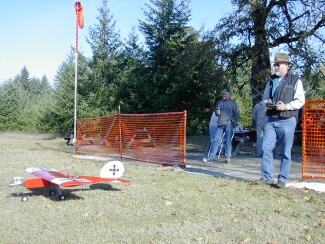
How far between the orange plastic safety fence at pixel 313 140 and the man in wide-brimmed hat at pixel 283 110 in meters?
1.32

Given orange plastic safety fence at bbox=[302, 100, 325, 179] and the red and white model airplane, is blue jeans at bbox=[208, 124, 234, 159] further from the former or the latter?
the red and white model airplane

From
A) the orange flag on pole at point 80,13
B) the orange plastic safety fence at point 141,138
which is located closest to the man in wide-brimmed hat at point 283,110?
the orange plastic safety fence at point 141,138

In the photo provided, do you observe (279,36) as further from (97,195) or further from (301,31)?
(97,195)

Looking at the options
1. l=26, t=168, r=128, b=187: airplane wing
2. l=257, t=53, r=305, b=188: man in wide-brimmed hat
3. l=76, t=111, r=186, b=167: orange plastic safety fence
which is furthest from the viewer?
l=76, t=111, r=186, b=167: orange plastic safety fence

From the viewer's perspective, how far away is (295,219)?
4.59 meters

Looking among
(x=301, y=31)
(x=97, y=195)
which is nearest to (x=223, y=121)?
(x=97, y=195)

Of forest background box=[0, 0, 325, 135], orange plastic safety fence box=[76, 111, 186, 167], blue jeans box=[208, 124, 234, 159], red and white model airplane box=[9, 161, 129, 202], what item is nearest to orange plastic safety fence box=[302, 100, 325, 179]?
blue jeans box=[208, 124, 234, 159]

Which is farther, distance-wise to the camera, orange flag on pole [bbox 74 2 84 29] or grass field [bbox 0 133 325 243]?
orange flag on pole [bbox 74 2 84 29]

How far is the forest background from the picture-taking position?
18.5 meters

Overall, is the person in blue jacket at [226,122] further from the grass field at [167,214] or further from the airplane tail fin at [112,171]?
the airplane tail fin at [112,171]

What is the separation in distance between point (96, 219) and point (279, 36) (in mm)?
16352

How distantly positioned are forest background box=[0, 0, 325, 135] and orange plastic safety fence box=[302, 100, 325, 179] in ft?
30.3

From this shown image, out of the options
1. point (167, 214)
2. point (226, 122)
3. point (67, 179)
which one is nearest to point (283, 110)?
point (167, 214)

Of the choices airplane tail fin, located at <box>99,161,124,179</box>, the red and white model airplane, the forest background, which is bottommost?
the red and white model airplane
